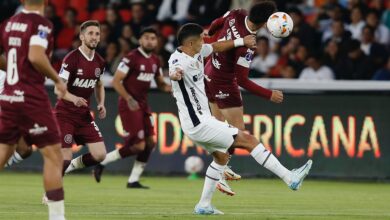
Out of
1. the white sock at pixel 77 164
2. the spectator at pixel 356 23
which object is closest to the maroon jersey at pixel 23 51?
the white sock at pixel 77 164

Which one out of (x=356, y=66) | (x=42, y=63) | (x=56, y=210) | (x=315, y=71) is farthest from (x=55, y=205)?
(x=356, y=66)

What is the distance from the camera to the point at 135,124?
17922mm

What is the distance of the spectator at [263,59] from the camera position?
21.5 metres

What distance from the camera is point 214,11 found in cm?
2334

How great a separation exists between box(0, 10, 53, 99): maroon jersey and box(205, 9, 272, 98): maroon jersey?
13.6 ft

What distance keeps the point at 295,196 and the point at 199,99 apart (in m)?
3.88

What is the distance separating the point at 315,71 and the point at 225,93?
6385mm

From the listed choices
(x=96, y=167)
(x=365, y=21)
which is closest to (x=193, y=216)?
(x=96, y=167)

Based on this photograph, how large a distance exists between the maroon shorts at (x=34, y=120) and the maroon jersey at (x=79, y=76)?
4.63 metres

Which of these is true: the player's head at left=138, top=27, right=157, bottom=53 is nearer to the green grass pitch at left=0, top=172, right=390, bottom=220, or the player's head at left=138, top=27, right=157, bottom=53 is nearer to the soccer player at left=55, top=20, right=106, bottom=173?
the green grass pitch at left=0, top=172, right=390, bottom=220

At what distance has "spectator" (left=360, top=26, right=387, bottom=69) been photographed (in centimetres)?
2089

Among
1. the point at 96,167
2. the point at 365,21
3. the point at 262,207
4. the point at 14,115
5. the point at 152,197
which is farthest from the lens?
the point at 365,21

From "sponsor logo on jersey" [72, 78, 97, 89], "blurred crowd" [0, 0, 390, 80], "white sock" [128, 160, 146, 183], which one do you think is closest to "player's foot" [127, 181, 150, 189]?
"white sock" [128, 160, 146, 183]

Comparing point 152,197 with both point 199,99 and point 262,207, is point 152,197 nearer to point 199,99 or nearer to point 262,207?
point 262,207
